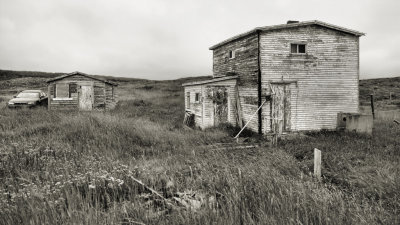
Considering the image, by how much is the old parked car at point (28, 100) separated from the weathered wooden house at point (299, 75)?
17.8 m

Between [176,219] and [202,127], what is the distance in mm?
14044

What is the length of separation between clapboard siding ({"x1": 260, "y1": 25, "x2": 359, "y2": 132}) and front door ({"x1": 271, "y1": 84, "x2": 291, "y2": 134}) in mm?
280

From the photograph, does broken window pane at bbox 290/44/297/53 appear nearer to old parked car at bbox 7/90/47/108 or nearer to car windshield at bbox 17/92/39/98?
old parked car at bbox 7/90/47/108

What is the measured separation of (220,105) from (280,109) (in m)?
3.70

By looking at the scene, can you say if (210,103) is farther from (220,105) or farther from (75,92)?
(75,92)

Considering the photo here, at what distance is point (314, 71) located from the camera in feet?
52.2

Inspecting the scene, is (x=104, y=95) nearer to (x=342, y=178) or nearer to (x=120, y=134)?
(x=120, y=134)

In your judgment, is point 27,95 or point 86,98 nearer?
point 27,95

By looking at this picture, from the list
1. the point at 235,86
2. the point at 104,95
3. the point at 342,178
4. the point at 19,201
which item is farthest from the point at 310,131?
the point at 104,95

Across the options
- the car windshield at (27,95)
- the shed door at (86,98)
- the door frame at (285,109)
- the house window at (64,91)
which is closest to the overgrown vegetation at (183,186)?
the door frame at (285,109)

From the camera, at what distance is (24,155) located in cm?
740

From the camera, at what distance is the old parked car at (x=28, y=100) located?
23.1 m

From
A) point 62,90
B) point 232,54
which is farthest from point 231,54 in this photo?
point 62,90

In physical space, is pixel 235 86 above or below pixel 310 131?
above
